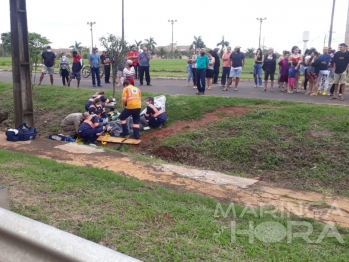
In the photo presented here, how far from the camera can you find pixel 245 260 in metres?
3.13

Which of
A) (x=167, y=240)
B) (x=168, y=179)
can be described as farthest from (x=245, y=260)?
(x=168, y=179)

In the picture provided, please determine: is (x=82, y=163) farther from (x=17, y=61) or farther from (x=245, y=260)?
(x=245, y=260)

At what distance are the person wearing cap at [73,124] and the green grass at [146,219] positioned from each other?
5.07 metres

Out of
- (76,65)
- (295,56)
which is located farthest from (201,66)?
(76,65)

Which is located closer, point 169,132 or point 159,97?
point 169,132

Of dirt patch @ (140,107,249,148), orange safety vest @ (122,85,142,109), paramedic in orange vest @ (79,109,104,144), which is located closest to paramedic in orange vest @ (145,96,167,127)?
dirt patch @ (140,107,249,148)

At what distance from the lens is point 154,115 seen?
34.1ft

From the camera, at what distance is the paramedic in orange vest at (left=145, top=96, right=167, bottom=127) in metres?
10.4

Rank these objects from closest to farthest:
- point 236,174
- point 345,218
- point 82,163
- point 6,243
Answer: point 6,243, point 345,218, point 82,163, point 236,174

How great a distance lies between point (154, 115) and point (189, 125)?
1.09m

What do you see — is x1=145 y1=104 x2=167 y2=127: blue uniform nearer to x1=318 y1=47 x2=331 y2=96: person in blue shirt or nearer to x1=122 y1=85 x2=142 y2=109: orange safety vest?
x1=122 y1=85 x2=142 y2=109: orange safety vest

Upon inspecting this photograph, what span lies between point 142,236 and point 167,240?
0.24 metres

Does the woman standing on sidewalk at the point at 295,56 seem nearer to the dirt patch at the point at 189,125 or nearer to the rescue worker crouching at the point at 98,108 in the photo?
the dirt patch at the point at 189,125

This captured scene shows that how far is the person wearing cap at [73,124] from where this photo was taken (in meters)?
10.5
